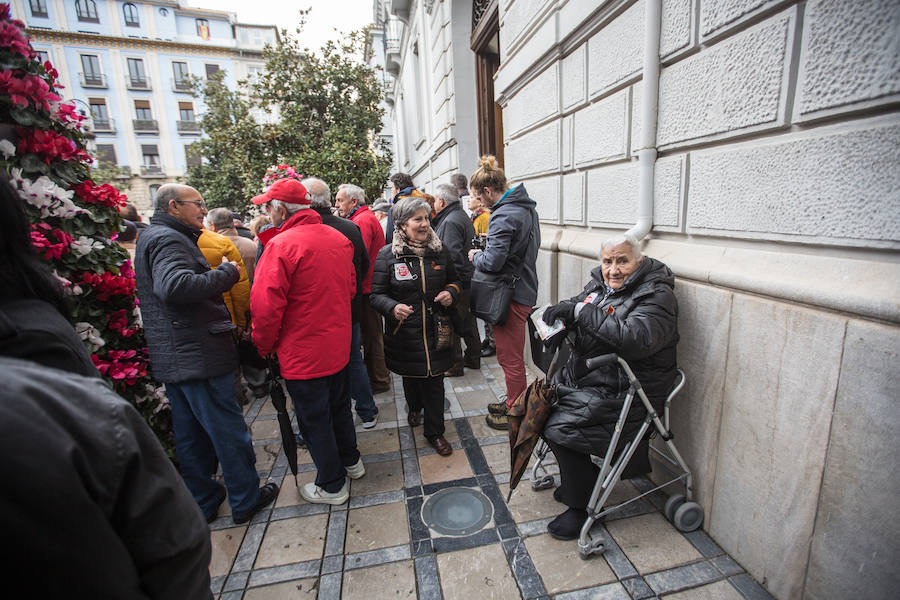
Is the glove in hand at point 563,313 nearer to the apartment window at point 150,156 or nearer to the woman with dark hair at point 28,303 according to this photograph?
the woman with dark hair at point 28,303

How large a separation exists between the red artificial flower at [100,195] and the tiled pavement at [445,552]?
2.15 meters

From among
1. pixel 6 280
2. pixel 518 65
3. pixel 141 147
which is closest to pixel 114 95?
pixel 141 147

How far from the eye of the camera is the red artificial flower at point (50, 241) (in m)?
2.29

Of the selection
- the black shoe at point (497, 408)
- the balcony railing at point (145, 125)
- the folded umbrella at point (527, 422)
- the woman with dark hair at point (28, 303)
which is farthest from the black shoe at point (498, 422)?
the balcony railing at point (145, 125)

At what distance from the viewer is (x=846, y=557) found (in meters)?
1.69

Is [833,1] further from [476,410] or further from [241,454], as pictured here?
[241,454]

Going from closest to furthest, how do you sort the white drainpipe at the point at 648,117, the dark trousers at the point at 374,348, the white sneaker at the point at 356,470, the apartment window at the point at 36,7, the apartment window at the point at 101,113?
1. the white drainpipe at the point at 648,117
2. the white sneaker at the point at 356,470
3. the dark trousers at the point at 374,348
4. the apartment window at the point at 36,7
5. the apartment window at the point at 101,113

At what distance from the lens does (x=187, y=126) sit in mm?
36219

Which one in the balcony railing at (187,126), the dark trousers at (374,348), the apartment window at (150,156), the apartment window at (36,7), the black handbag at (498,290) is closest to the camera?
the black handbag at (498,290)

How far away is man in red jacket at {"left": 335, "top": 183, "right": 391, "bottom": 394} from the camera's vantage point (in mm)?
4223

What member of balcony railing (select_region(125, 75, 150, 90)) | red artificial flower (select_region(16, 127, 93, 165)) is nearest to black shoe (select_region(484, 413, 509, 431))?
red artificial flower (select_region(16, 127, 93, 165))

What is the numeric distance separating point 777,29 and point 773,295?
3.90ft

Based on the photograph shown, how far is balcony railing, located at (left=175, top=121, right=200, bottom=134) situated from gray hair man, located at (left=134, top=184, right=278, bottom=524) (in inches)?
1617

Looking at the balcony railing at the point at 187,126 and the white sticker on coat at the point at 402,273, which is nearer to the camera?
the white sticker on coat at the point at 402,273
